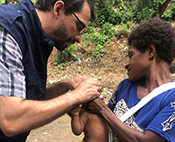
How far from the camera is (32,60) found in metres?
1.66

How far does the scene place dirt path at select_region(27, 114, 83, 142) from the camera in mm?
3676

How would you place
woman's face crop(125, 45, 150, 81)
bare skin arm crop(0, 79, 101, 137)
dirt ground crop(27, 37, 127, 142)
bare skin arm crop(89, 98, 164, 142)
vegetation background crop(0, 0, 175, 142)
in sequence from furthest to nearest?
1. vegetation background crop(0, 0, 175, 142)
2. dirt ground crop(27, 37, 127, 142)
3. woman's face crop(125, 45, 150, 81)
4. bare skin arm crop(89, 98, 164, 142)
5. bare skin arm crop(0, 79, 101, 137)

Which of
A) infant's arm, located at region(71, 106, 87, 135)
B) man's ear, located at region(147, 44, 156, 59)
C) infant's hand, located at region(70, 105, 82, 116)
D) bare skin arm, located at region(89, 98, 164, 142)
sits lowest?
infant's arm, located at region(71, 106, 87, 135)

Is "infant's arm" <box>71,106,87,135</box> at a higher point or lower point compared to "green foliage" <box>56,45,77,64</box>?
higher

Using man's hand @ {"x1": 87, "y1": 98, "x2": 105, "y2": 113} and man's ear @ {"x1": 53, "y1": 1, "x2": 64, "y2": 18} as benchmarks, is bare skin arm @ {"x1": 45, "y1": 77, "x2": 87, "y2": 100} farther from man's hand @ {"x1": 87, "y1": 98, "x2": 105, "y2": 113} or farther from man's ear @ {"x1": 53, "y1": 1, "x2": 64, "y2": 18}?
man's ear @ {"x1": 53, "y1": 1, "x2": 64, "y2": 18}

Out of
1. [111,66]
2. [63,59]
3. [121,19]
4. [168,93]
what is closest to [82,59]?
[63,59]

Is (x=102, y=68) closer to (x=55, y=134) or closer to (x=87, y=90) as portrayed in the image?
(x=55, y=134)

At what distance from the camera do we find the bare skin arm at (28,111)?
129 cm

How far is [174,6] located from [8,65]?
8.34 meters

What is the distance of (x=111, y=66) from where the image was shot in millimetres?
6000

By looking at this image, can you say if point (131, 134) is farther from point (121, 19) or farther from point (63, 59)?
point (121, 19)

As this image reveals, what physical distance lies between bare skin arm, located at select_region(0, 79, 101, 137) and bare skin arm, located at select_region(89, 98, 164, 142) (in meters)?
0.32

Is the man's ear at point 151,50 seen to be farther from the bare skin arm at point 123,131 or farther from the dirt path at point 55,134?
the dirt path at point 55,134

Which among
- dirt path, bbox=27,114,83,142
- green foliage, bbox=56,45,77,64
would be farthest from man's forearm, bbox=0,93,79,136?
green foliage, bbox=56,45,77,64
